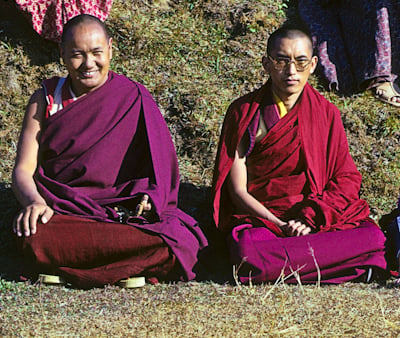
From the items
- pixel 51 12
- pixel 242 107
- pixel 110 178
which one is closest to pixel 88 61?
pixel 110 178

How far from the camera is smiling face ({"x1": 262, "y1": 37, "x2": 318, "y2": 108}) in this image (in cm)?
488

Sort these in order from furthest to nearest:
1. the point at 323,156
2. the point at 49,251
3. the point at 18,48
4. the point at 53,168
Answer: the point at 18,48, the point at 323,156, the point at 53,168, the point at 49,251

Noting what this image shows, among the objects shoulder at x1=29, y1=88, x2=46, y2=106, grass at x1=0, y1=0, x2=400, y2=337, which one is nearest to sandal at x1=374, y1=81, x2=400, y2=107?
grass at x1=0, y1=0, x2=400, y2=337

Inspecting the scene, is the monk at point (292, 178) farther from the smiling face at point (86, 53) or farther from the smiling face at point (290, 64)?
the smiling face at point (86, 53)

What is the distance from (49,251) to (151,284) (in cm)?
65

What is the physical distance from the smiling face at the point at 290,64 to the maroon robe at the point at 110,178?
813mm

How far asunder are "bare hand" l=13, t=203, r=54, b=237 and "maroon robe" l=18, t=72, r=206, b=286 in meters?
0.04

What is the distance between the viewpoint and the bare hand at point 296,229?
4.68 m

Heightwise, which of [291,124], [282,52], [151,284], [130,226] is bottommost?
[151,284]

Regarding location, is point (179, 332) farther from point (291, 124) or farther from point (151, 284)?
point (291, 124)

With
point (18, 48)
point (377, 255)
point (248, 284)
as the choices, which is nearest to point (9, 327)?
point (248, 284)

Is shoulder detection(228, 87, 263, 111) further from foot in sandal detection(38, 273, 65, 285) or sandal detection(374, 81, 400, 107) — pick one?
sandal detection(374, 81, 400, 107)

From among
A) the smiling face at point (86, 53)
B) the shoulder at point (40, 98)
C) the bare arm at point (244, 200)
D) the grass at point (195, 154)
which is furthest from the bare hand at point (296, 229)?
the shoulder at point (40, 98)

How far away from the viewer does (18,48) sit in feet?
22.4
